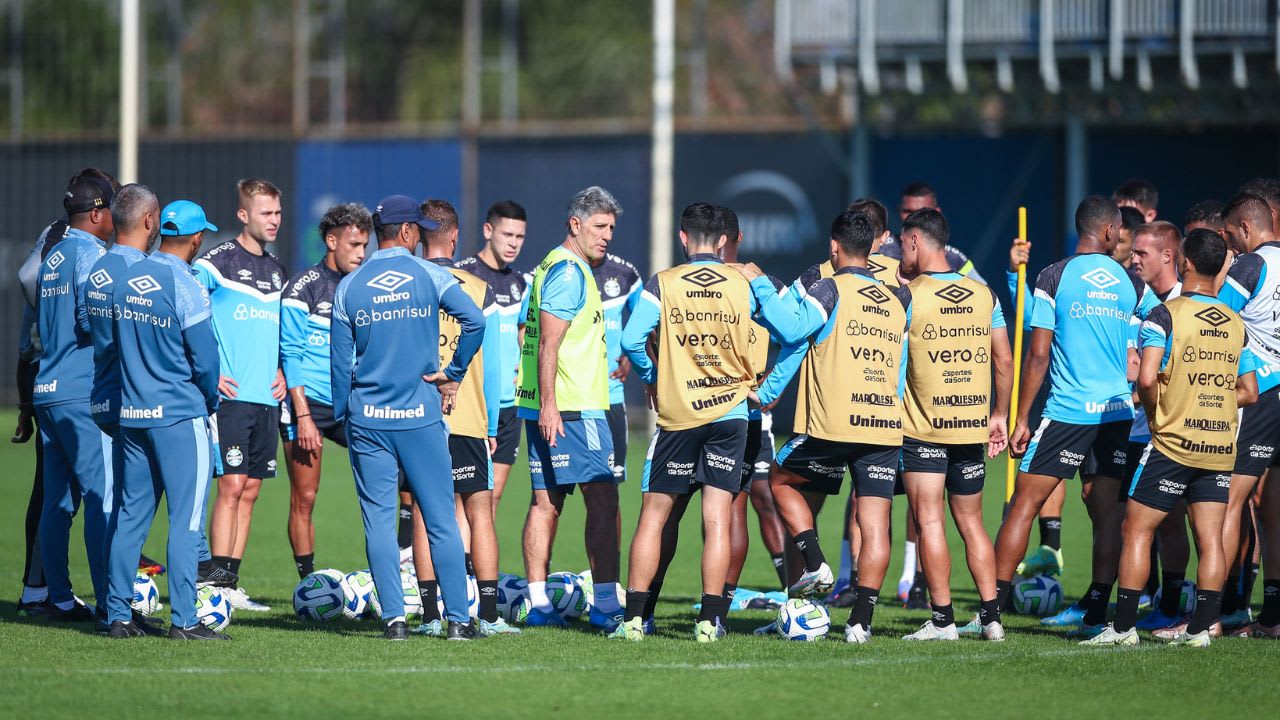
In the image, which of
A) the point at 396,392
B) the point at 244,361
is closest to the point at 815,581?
the point at 396,392

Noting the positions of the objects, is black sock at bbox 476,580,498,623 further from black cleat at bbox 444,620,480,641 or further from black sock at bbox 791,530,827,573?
black sock at bbox 791,530,827,573

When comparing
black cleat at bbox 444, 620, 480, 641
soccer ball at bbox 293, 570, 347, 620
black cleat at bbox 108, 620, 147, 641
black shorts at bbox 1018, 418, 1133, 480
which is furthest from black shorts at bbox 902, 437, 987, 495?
black cleat at bbox 108, 620, 147, 641

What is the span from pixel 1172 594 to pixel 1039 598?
0.86 metres

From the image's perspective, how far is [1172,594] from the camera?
9.44 m

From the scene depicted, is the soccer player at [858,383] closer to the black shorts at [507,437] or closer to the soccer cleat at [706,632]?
the soccer cleat at [706,632]

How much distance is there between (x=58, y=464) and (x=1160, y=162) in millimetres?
18001

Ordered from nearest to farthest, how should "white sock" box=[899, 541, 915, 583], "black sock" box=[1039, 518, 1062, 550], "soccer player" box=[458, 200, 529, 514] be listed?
"soccer player" box=[458, 200, 529, 514]
"white sock" box=[899, 541, 915, 583]
"black sock" box=[1039, 518, 1062, 550]

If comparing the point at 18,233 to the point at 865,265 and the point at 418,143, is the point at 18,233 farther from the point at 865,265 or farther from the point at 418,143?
the point at 865,265

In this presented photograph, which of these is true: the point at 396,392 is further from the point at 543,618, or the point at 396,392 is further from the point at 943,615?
the point at 943,615

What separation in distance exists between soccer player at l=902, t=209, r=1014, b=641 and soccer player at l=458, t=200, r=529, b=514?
2695mm

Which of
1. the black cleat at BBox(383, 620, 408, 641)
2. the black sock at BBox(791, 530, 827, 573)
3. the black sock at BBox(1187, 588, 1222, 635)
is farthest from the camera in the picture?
the black sock at BBox(791, 530, 827, 573)

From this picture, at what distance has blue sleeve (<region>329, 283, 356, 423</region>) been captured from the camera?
27.3 ft

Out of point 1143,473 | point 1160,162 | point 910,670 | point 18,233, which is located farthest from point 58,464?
point 18,233

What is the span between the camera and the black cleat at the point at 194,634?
27.5ft
